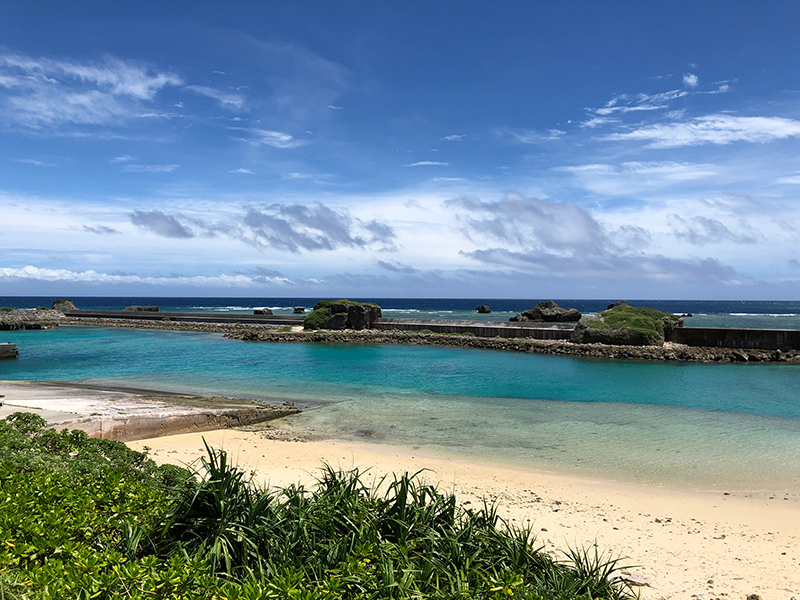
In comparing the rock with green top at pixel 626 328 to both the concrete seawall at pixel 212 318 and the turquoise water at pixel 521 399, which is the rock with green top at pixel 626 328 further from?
the concrete seawall at pixel 212 318

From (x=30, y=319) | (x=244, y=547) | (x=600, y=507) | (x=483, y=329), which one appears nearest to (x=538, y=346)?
(x=483, y=329)

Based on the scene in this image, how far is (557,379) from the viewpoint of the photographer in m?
23.3

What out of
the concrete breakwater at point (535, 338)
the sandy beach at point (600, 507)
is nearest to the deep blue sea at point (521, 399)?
the sandy beach at point (600, 507)

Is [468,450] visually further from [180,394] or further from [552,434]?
[180,394]

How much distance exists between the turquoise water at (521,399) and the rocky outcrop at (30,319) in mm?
21233

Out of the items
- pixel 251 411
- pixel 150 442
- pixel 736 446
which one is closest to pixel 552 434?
pixel 736 446

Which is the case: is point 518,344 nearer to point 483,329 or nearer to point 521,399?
point 483,329

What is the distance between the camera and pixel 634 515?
7.80 metres

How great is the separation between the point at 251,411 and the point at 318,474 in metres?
5.75

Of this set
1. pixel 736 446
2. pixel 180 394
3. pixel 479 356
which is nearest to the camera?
pixel 736 446

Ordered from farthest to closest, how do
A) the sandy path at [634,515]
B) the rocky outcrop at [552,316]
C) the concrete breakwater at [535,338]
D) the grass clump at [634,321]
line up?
the rocky outcrop at [552,316], the grass clump at [634,321], the concrete breakwater at [535,338], the sandy path at [634,515]

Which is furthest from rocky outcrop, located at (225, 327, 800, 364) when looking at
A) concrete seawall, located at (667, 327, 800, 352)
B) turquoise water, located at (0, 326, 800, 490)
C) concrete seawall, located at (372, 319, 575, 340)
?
turquoise water, located at (0, 326, 800, 490)

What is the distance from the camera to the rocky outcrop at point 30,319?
51156 mm

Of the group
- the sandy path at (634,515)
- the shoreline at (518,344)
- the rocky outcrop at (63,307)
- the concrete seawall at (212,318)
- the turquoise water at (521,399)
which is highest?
the rocky outcrop at (63,307)
